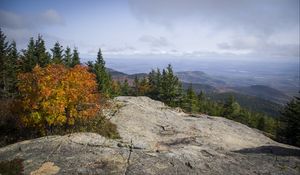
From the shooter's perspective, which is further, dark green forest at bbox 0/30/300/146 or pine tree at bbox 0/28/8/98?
pine tree at bbox 0/28/8/98

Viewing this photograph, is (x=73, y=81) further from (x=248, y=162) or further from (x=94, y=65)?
(x=94, y=65)

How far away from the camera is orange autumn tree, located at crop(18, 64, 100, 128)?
19125 millimetres

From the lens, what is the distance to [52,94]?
63.7ft

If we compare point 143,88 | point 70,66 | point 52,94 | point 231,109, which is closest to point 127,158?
point 52,94

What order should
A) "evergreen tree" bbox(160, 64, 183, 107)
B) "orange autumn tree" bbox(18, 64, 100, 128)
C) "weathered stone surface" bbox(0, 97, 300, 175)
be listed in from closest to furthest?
1. "weathered stone surface" bbox(0, 97, 300, 175)
2. "orange autumn tree" bbox(18, 64, 100, 128)
3. "evergreen tree" bbox(160, 64, 183, 107)

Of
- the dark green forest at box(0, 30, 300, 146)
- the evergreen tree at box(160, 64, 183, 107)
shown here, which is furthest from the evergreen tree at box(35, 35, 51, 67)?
the evergreen tree at box(160, 64, 183, 107)

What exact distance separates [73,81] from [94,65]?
35.0m

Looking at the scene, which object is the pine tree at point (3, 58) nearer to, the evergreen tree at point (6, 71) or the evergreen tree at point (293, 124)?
the evergreen tree at point (6, 71)

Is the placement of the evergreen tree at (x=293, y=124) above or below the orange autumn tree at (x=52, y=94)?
below

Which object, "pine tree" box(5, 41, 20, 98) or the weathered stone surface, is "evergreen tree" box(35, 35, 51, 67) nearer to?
"pine tree" box(5, 41, 20, 98)

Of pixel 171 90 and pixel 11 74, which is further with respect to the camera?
pixel 171 90

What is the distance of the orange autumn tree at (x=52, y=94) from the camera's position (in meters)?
19.1

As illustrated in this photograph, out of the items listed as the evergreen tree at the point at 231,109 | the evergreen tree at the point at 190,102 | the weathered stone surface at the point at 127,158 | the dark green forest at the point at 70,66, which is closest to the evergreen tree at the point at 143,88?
the dark green forest at the point at 70,66

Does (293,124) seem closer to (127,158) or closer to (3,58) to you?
(127,158)
